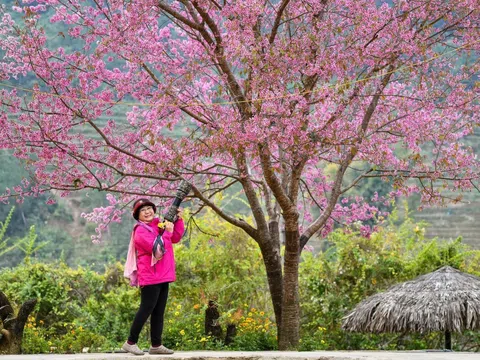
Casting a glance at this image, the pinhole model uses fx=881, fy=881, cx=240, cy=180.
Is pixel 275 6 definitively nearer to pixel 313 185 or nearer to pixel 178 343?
pixel 313 185

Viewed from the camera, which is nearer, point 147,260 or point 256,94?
point 147,260

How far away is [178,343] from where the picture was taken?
941 cm

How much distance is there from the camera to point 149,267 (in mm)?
6383

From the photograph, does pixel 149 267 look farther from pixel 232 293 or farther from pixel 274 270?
pixel 232 293

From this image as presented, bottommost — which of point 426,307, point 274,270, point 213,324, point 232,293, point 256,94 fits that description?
point 213,324

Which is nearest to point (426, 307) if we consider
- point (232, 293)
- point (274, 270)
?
point (274, 270)

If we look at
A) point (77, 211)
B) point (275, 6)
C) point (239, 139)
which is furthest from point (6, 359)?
point (77, 211)

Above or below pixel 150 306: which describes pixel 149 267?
above

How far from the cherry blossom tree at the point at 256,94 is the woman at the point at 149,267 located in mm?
845

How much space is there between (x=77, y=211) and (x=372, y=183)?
13094 mm

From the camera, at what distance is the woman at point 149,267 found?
→ 21.0 feet

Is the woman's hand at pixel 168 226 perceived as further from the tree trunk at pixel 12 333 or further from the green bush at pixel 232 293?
the green bush at pixel 232 293

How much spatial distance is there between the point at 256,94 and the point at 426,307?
2459mm

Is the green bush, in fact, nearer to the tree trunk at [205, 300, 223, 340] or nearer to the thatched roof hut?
the tree trunk at [205, 300, 223, 340]
